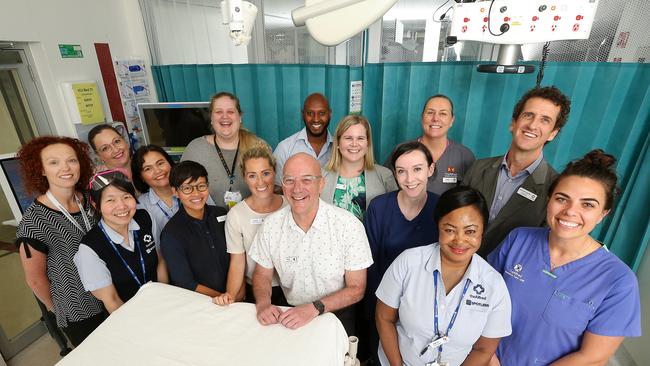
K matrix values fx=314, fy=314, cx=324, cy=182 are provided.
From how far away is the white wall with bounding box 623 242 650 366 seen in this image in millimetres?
1894

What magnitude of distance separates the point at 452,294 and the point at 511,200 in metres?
0.67

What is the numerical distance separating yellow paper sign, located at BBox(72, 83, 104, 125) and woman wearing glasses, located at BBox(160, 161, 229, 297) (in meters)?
1.76

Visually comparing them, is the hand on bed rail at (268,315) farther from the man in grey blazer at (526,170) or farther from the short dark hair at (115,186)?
the man in grey blazer at (526,170)

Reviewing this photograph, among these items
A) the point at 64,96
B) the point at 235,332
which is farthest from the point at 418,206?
the point at 64,96

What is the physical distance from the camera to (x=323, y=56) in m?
2.65

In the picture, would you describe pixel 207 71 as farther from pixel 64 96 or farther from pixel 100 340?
pixel 100 340

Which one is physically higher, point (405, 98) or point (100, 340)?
point (405, 98)

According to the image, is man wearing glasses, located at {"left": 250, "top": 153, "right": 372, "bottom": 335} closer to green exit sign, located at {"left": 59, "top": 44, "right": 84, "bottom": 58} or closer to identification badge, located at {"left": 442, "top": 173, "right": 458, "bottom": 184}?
identification badge, located at {"left": 442, "top": 173, "right": 458, "bottom": 184}

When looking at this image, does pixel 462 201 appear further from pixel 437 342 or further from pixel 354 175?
pixel 354 175

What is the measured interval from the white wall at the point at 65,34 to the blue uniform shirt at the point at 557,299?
10.7ft

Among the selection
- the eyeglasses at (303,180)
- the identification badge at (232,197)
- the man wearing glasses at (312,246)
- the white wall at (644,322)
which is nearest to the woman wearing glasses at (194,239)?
the man wearing glasses at (312,246)

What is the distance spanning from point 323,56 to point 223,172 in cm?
134

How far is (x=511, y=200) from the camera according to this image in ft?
5.04

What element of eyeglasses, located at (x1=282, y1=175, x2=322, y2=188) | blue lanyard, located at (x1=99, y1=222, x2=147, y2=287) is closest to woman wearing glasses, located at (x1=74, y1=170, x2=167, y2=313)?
blue lanyard, located at (x1=99, y1=222, x2=147, y2=287)
